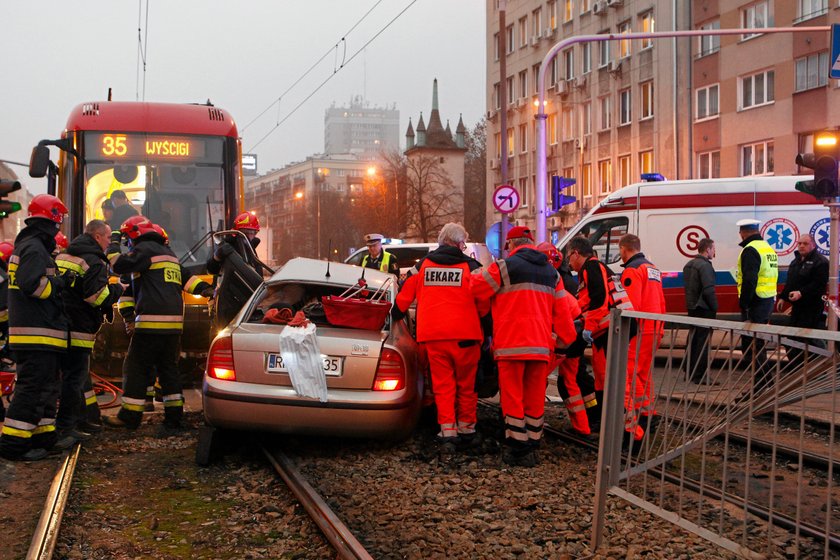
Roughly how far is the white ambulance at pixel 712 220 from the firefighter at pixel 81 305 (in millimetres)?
10060

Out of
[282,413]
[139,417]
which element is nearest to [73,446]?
[139,417]

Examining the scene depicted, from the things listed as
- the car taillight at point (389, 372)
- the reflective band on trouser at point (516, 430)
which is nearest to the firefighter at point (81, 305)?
the car taillight at point (389, 372)

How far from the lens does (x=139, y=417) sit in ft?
29.0

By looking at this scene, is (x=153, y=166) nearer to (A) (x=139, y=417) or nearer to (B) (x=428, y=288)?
(A) (x=139, y=417)

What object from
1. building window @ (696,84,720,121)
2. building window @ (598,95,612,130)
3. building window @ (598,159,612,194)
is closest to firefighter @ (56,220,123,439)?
building window @ (696,84,720,121)

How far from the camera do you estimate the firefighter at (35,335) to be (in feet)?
24.5

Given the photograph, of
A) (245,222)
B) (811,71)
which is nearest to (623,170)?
(811,71)

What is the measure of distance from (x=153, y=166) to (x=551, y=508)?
8.52 meters

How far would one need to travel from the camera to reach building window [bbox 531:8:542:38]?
169 feet

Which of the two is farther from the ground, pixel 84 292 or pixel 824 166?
pixel 824 166

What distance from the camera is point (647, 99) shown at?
41875mm

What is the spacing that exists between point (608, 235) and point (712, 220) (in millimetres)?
1748

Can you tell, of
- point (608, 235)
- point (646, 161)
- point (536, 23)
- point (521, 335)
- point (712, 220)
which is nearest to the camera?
point (521, 335)

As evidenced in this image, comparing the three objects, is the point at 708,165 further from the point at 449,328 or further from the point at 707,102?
the point at 449,328
